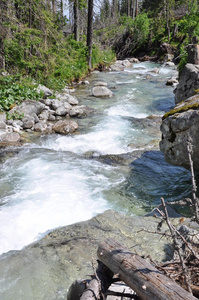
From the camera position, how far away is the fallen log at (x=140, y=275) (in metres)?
1.90

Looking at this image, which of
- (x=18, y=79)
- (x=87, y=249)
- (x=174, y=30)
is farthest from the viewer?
(x=174, y=30)

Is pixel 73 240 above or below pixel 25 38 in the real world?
below

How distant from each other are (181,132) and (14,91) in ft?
24.5

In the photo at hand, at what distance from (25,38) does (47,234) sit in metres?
9.87

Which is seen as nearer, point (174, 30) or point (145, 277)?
point (145, 277)

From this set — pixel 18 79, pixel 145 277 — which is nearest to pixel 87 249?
pixel 145 277

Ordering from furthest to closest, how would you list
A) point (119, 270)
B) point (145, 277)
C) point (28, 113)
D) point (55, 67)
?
point (55, 67), point (28, 113), point (119, 270), point (145, 277)

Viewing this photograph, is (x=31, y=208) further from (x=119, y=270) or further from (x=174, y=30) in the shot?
(x=174, y=30)

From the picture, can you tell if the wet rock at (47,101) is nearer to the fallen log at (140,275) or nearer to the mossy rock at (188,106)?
the mossy rock at (188,106)

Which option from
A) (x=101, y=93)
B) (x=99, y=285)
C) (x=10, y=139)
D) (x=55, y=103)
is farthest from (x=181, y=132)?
(x=101, y=93)

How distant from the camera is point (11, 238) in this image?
446 centimetres

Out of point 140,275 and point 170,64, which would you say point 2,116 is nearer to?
point 140,275

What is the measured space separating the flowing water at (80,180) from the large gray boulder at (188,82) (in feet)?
6.46

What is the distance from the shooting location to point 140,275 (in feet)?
6.85
